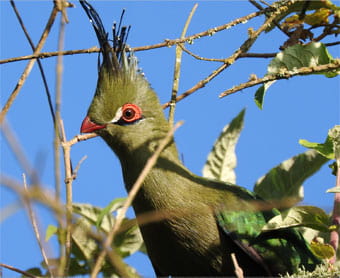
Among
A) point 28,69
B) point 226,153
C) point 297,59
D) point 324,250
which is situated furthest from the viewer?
point 226,153

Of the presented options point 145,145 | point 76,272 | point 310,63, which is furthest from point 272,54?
point 76,272

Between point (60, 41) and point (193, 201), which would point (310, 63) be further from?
point (60, 41)

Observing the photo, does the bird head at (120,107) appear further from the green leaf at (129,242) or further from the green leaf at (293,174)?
the green leaf at (293,174)

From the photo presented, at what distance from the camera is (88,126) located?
3707mm

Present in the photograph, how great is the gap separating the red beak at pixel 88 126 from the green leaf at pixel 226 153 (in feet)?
2.66

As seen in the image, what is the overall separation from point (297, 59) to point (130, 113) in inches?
43.8

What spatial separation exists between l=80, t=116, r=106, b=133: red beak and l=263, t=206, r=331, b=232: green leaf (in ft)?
4.26

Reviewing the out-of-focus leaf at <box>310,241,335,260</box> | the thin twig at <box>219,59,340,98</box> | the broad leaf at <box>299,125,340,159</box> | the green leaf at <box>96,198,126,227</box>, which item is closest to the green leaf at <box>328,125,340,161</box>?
the broad leaf at <box>299,125,340,159</box>

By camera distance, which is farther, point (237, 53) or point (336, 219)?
point (237, 53)

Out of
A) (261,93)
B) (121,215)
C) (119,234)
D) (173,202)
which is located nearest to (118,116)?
(173,202)

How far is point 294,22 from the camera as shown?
12.1 feet

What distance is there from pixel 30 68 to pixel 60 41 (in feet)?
1.26

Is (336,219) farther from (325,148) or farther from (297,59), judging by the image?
(297,59)

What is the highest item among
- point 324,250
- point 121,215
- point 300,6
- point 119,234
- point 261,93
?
point 300,6
